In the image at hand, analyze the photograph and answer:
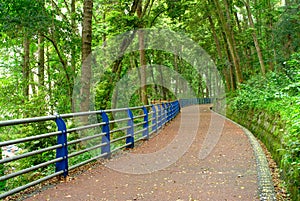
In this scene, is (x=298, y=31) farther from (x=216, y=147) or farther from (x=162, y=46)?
(x=216, y=147)

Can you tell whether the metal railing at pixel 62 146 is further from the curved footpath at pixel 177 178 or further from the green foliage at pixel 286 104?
the green foliage at pixel 286 104

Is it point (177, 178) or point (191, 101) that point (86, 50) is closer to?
point (177, 178)

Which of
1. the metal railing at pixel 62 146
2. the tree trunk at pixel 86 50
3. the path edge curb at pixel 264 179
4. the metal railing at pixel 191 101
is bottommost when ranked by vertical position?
the path edge curb at pixel 264 179

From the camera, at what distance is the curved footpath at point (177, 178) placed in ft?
18.1

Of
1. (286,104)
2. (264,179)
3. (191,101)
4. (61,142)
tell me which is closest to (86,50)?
(61,142)

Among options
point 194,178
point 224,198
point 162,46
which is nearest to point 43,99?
point 194,178

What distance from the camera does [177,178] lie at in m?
6.70

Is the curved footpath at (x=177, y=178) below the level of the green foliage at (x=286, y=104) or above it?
below

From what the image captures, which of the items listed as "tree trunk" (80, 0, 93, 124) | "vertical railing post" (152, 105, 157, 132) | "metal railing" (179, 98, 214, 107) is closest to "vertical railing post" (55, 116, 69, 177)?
"tree trunk" (80, 0, 93, 124)

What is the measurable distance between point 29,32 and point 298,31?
19361 mm

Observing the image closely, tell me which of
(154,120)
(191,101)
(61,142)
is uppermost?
(191,101)

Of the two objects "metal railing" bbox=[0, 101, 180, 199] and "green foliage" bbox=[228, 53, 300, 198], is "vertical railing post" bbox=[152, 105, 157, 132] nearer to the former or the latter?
"metal railing" bbox=[0, 101, 180, 199]

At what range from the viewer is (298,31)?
2442cm

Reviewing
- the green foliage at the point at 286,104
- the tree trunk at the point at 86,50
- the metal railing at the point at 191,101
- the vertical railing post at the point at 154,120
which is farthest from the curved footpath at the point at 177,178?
the metal railing at the point at 191,101
